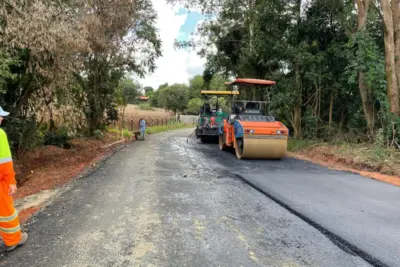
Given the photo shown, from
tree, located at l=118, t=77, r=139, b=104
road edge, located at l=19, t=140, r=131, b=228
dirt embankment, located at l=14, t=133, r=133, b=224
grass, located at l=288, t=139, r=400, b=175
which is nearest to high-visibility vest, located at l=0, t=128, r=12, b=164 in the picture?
road edge, located at l=19, t=140, r=131, b=228

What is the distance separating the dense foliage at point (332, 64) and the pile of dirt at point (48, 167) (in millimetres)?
8131

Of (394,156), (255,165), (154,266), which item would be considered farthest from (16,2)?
(394,156)

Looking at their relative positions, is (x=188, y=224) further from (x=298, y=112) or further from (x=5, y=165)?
(x=298, y=112)

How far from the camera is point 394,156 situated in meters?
9.09

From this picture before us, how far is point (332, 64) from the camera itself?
13484 mm

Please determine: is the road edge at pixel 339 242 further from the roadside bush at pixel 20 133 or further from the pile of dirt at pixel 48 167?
the roadside bush at pixel 20 133

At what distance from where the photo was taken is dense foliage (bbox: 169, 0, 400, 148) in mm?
10385

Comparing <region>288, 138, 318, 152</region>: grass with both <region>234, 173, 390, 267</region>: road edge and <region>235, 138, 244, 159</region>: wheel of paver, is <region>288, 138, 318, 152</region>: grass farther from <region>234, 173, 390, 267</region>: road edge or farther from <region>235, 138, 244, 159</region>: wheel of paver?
<region>234, 173, 390, 267</region>: road edge

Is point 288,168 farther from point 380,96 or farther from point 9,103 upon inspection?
point 9,103

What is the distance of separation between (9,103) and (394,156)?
1073 centimetres

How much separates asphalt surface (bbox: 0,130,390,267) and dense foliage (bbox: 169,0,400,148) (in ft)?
15.8

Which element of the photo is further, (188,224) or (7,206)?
(188,224)

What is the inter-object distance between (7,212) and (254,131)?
742cm

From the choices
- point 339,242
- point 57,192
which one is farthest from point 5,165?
point 339,242
